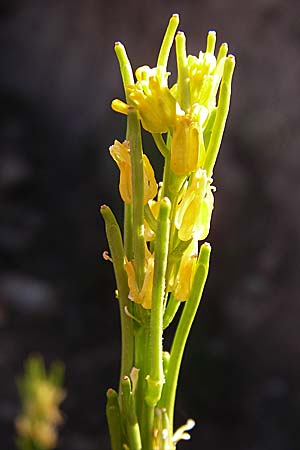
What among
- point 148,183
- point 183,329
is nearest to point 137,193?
point 148,183

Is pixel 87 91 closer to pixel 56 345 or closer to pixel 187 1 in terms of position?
pixel 187 1

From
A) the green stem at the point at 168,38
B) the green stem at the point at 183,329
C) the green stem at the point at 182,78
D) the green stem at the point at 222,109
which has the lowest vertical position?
the green stem at the point at 183,329

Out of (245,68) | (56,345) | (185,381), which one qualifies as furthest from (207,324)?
(245,68)

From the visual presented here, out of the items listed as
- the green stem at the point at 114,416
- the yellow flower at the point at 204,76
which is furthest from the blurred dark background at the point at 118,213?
the yellow flower at the point at 204,76

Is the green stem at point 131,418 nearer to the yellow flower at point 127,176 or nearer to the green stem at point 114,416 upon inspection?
the green stem at point 114,416

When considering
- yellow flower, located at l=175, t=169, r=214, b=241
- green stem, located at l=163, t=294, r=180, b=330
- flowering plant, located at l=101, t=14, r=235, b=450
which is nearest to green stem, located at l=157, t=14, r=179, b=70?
flowering plant, located at l=101, t=14, r=235, b=450

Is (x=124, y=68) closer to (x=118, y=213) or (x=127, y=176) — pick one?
(x=127, y=176)
